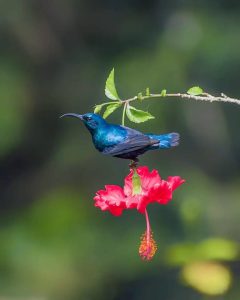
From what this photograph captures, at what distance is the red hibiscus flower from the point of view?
6.66ft

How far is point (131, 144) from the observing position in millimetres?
1925

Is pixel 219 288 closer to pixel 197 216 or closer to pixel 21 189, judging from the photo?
pixel 197 216

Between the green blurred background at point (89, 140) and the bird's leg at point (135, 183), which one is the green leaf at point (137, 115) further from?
the green blurred background at point (89, 140)

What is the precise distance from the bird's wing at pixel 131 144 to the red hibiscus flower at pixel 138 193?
0.10 metres

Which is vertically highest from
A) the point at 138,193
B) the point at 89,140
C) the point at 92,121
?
the point at 89,140

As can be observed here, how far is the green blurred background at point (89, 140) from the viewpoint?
6512 millimetres

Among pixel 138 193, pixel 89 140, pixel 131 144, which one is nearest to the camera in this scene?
pixel 131 144

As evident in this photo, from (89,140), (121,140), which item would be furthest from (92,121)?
(89,140)

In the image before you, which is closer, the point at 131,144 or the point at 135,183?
the point at 131,144

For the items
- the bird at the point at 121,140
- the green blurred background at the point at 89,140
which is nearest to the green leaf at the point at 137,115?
the bird at the point at 121,140

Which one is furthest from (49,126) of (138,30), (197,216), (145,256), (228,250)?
(145,256)

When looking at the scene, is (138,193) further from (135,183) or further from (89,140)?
(89,140)

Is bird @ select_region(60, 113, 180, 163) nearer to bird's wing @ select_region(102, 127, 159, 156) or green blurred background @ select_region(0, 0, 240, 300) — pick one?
bird's wing @ select_region(102, 127, 159, 156)

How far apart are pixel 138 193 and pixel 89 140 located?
4.77 metres
